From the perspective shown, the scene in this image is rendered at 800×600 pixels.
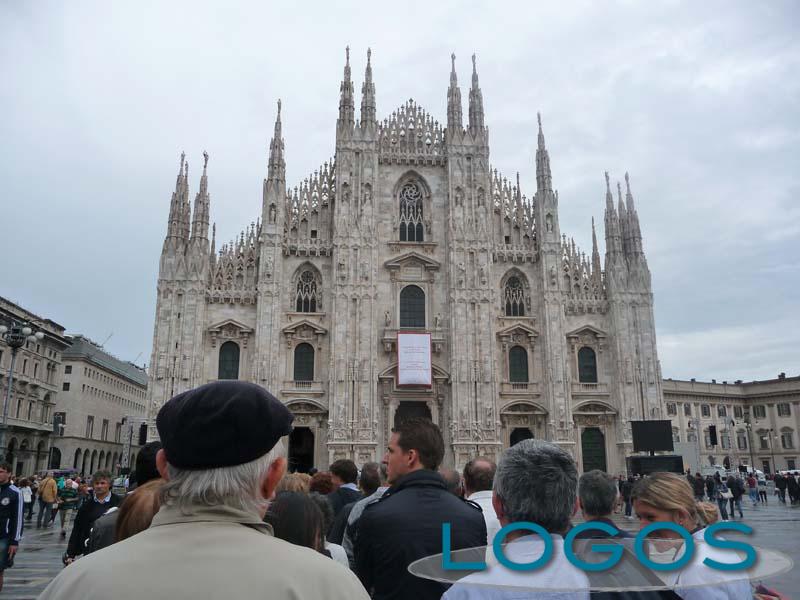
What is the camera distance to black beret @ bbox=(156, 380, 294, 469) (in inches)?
77.4

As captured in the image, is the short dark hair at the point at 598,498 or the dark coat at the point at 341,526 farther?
the dark coat at the point at 341,526

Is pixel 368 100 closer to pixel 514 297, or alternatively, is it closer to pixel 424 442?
pixel 514 297

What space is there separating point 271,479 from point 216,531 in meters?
0.29

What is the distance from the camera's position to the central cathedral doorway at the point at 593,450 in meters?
34.3

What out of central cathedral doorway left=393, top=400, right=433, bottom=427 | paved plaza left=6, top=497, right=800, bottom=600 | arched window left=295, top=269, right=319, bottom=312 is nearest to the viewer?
paved plaza left=6, top=497, right=800, bottom=600

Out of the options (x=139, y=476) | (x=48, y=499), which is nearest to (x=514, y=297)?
(x=48, y=499)

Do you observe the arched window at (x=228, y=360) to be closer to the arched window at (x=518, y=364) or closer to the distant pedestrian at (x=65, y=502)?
the distant pedestrian at (x=65, y=502)

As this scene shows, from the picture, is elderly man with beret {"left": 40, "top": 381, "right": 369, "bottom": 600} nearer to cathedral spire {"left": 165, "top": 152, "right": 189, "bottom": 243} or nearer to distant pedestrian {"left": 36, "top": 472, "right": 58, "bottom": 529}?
distant pedestrian {"left": 36, "top": 472, "right": 58, "bottom": 529}

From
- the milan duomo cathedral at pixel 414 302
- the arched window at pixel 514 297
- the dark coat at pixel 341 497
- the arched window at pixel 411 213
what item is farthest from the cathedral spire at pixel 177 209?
the dark coat at pixel 341 497

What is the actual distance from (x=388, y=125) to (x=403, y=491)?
35.2 meters

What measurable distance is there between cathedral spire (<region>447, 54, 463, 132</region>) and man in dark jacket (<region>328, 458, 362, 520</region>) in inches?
1236

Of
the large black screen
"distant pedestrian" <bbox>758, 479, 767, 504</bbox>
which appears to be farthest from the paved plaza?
"distant pedestrian" <bbox>758, 479, 767, 504</bbox>

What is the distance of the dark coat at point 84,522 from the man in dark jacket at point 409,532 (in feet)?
15.7

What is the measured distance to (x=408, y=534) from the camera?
3.88 m
